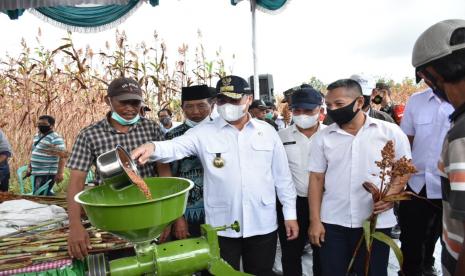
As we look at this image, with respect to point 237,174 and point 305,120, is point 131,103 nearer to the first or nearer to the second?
point 237,174

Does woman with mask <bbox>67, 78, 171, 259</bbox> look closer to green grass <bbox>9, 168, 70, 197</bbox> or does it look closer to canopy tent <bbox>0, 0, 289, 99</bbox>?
canopy tent <bbox>0, 0, 289, 99</bbox>

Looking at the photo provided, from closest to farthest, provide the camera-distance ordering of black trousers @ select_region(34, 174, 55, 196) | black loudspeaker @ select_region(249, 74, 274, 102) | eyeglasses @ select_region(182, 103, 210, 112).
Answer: eyeglasses @ select_region(182, 103, 210, 112) < black trousers @ select_region(34, 174, 55, 196) < black loudspeaker @ select_region(249, 74, 274, 102)

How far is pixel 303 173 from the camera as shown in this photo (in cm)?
270

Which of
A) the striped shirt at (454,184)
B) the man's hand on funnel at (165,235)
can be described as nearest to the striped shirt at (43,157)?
the man's hand on funnel at (165,235)

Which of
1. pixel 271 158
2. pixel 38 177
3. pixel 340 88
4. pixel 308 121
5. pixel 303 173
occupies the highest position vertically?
pixel 340 88

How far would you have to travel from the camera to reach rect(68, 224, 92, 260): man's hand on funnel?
191cm

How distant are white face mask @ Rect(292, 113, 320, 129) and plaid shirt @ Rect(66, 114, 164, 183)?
1.01 m

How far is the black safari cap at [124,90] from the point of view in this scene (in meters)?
2.19

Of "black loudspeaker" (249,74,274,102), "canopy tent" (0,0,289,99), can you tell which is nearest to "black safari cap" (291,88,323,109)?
"canopy tent" (0,0,289,99)

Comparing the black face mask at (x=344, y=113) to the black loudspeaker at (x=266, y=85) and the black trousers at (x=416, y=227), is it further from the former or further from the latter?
the black loudspeaker at (x=266, y=85)

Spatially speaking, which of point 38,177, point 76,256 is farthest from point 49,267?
point 38,177

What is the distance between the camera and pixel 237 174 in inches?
89.5

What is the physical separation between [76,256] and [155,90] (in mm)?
6783

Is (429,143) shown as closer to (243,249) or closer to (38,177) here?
(243,249)
